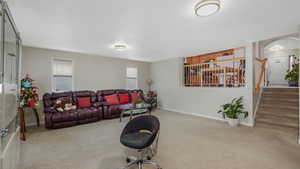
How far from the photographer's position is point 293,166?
1.97 metres

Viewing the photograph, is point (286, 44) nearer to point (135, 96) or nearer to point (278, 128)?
point (278, 128)

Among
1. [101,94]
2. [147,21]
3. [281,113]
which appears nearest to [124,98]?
[101,94]

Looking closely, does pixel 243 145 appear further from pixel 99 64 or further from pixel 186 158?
pixel 99 64

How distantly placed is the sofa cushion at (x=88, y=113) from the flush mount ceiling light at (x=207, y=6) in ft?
13.0

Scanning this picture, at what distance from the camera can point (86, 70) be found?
5258 mm

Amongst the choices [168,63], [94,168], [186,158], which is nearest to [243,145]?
[186,158]

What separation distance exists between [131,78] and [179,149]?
468cm

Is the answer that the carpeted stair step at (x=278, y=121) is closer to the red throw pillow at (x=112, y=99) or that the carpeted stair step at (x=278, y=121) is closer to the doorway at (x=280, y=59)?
the doorway at (x=280, y=59)

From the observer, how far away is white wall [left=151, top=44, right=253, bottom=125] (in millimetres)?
3966

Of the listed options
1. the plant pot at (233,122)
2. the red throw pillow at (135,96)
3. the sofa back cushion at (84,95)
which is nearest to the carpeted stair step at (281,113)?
the plant pot at (233,122)

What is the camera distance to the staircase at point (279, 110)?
3.58m

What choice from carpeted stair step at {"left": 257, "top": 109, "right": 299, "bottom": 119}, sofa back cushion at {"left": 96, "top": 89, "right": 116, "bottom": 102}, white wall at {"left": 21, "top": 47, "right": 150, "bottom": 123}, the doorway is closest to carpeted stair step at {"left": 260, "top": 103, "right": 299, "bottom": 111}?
carpeted stair step at {"left": 257, "top": 109, "right": 299, "bottom": 119}

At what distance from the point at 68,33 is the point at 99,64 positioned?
2498 millimetres

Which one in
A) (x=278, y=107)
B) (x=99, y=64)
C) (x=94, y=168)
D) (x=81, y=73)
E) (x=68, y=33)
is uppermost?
(x=68, y=33)
